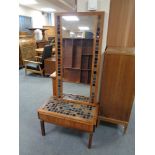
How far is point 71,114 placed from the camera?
1.65 metres

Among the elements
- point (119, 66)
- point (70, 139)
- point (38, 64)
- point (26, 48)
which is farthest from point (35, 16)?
point (70, 139)

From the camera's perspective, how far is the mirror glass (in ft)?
5.35

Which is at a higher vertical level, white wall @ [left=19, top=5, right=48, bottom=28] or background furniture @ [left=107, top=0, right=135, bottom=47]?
white wall @ [left=19, top=5, right=48, bottom=28]

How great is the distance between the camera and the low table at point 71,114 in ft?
5.11

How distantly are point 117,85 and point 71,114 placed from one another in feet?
2.29

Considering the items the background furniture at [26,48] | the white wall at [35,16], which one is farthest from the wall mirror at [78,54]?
the white wall at [35,16]

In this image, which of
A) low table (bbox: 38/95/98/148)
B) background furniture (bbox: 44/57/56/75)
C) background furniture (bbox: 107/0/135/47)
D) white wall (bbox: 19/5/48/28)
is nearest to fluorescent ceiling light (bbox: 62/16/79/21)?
background furniture (bbox: 107/0/135/47)

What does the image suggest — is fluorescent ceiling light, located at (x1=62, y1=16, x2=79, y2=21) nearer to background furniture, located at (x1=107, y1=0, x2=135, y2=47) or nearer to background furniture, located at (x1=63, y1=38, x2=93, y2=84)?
background furniture, located at (x1=63, y1=38, x2=93, y2=84)

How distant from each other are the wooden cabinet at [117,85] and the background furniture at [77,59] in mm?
250

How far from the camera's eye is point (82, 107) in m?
1.80
